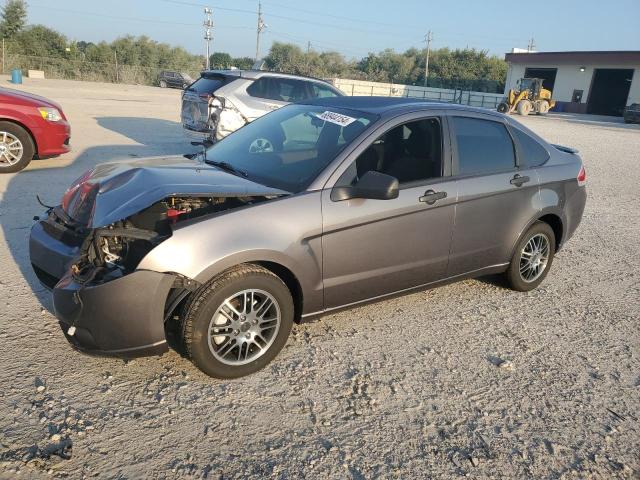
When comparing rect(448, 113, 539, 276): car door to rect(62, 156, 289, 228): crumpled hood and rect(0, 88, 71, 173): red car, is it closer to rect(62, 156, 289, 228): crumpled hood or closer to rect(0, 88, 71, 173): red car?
rect(62, 156, 289, 228): crumpled hood

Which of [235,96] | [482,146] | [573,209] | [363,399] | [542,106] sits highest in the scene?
[542,106]

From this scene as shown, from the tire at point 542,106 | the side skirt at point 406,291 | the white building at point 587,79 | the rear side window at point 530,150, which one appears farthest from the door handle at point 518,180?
the white building at point 587,79

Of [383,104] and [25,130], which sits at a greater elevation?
[383,104]

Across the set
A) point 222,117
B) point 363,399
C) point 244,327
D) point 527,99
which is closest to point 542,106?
point 527,99

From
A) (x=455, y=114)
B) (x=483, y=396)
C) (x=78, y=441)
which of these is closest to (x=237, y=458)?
(x=78, y=441)

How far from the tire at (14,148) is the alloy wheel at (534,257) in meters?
7.54

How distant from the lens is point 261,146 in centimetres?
414

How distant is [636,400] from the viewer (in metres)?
3.26

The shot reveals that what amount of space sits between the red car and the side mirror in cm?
684

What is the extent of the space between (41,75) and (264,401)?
48.4 m

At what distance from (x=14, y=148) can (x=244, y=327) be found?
6861 mm

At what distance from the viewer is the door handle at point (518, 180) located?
4462 mm

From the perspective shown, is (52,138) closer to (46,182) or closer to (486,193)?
(46,182)

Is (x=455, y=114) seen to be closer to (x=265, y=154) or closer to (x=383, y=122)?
(x=383, y=122)
